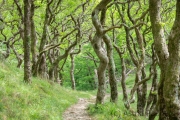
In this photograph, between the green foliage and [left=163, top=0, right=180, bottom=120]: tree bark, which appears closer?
[left=163, top=0, right=180, bottom=120]: tree bark

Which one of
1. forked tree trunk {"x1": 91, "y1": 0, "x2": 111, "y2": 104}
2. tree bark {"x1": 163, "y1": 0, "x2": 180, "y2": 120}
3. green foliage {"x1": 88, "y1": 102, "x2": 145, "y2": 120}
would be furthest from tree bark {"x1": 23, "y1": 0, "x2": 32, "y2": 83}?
tree bark {"x1": 163, "y1": 0, "x2": 180, "y2": 120}

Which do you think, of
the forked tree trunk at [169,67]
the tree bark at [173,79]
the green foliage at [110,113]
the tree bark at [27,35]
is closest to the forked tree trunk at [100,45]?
the green foliage at [110,113]

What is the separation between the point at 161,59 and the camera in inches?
369

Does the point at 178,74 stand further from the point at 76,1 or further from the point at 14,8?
the point at 14,8

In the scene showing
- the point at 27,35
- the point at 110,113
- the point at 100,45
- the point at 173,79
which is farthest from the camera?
the point at 27,35

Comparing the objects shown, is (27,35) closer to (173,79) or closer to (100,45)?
(100,45)

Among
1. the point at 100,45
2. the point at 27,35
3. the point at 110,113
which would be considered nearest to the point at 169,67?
the point at 110,113

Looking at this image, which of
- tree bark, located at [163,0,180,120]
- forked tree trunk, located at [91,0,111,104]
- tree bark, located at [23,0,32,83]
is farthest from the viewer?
tree bark, located at [23,0,32,83]

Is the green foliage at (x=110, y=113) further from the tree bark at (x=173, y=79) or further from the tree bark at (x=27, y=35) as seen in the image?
the tree bark at (x=27, y=35)

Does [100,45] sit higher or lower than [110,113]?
higher

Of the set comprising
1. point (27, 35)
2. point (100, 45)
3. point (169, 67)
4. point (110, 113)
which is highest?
point (27, 35)

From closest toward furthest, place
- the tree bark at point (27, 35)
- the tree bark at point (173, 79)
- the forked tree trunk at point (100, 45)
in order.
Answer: the tree bark at point (173, 79) < the forked tree trunk at point (100, 45) < the tree bark at point (27, 35)

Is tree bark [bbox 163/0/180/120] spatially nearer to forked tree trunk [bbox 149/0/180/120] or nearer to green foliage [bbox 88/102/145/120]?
forked tree trunk [bbox 149/0/180/120]

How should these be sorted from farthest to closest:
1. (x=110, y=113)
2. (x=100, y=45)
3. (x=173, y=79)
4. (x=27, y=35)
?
(x=27, y=35) → (x=100, y=45) → (x=110, y=113) → (x=173, y=79)
